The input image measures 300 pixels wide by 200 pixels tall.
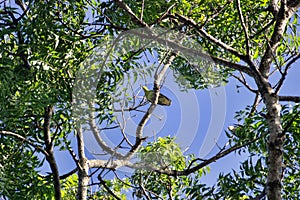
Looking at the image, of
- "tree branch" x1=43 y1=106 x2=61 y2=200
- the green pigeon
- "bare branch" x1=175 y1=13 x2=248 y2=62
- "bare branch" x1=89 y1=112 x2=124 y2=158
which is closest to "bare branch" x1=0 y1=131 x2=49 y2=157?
"tree branch" x1=43 y1=106 x2=61 y2=200

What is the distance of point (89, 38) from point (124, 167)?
2.91ft

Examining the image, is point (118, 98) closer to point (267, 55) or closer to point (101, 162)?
point (267, 55)

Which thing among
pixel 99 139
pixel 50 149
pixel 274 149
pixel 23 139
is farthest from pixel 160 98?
pixel 50 149

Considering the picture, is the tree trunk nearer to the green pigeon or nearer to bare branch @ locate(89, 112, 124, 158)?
the green pigeon

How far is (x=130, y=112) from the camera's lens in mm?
3094

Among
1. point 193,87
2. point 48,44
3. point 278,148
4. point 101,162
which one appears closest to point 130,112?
point 193,87

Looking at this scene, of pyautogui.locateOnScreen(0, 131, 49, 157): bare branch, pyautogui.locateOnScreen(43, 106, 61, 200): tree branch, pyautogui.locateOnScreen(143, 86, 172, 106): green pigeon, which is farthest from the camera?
pyautogui.locateOnScreen(43, 106, 61, 200): tree branch

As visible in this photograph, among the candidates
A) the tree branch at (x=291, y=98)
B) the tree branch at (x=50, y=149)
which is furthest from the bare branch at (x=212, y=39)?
the tree branch at (x=50, y=149)

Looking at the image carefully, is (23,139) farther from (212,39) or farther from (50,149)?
(212,39)

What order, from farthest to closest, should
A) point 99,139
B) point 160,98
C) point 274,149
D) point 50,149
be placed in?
1. point 50,149
2. point 99,139
3. point 160,98
4. point 274,149

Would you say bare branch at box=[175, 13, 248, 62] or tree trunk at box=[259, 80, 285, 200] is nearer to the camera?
tree trunk at box=[259, 80, 285, 200]

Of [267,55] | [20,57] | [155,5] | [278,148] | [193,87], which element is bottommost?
[278,148]

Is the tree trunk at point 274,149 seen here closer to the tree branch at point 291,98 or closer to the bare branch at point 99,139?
the tree branch at point 291,98

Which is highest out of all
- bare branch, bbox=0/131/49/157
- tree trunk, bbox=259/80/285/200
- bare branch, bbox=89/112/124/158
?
bare branch, bbox=0/131/49/157
